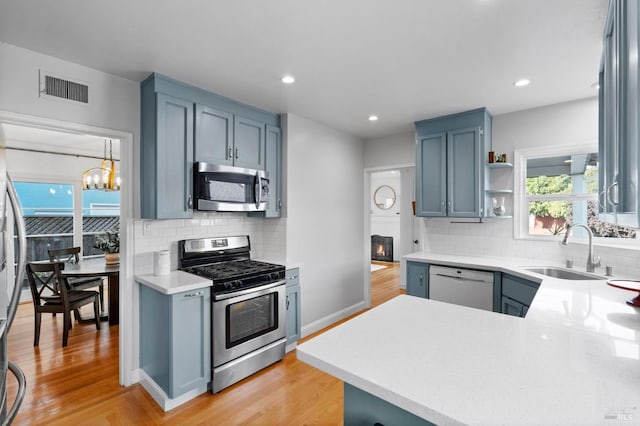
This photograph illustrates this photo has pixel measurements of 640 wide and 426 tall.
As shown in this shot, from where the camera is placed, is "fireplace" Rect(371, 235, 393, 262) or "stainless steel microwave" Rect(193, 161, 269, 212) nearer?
"stainless steel microwave" Rect(193, 161, 269, 212)

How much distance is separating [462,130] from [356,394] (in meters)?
3.15

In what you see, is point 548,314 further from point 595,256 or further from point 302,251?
point 302,251

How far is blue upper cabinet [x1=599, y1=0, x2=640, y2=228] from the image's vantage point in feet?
2.90

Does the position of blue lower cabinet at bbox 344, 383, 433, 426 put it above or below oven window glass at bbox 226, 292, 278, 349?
above

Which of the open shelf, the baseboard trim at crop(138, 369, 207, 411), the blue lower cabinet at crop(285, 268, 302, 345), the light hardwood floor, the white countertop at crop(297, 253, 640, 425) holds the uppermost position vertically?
the open shelf

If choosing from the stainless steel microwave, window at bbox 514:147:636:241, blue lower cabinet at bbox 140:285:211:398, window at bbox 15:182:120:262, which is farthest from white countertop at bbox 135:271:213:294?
window at bbox 15:182:120:262

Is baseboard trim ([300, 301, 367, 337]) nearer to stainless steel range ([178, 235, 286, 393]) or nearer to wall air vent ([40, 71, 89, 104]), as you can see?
stainless steel range ([178, 235, 286, 393])

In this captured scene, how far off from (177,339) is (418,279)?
2.49 metres

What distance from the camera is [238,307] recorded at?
8.82 ft

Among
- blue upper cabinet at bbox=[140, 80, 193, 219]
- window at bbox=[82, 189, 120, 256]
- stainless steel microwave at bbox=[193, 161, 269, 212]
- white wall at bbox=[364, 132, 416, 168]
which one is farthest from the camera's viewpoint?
window at bbox=[82, 189, 120, 256]

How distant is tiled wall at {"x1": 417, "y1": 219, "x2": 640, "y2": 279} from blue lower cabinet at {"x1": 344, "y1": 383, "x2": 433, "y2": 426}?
2.70m

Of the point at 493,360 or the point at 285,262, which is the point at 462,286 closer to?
the point at 285,262

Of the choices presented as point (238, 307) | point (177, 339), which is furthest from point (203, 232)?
point (177, 339)

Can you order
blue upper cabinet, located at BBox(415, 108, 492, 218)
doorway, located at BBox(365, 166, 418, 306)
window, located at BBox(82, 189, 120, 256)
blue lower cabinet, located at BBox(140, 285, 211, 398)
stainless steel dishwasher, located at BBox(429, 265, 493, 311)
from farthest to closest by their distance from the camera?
doorway, located at BBox(365, 166, 418, 306) → window, located at BBox(82, 189, 120, 256) → blue upper cabinet, located at BBox(415, 108, 492, 218) → stainless steel dishwasher, located at BBox(429, 265, 493, 311) → blue lower cabinet, located at BBox(140, 285, 211, 398)
